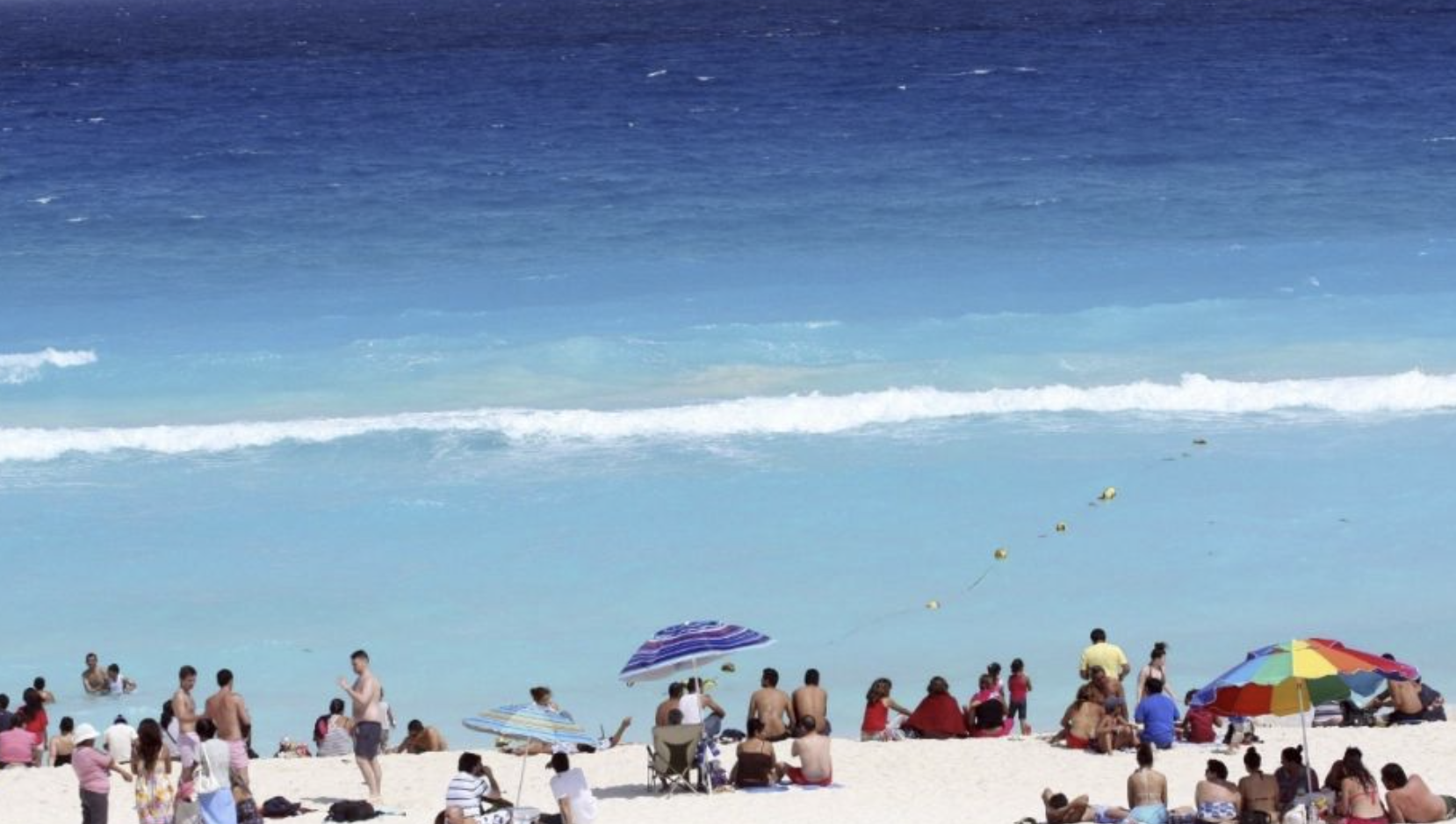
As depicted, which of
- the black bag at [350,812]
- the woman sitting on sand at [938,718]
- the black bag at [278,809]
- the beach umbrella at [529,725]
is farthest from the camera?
the woman sitting on sand at [938,718]

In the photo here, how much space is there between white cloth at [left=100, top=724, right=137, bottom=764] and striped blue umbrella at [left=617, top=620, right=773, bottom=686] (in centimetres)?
422

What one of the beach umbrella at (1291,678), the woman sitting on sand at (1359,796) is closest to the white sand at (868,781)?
the beach umbrella at (1291,678)

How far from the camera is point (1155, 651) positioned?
62.5 ft

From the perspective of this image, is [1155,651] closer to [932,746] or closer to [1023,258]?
[932,746]

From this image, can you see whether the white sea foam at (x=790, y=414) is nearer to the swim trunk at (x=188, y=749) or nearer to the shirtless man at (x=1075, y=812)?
the swim trunk at (x=188, y=749)

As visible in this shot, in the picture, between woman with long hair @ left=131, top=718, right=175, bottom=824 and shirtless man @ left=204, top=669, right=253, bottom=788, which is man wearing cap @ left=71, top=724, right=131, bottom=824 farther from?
shirtless man @ left=204, top=669, right=253, bottom=788

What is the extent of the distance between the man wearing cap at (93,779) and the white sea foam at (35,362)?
2099 cm

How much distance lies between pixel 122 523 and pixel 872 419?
1039 centimetres

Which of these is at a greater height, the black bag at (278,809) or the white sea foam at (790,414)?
the white sea foam at (790,414)

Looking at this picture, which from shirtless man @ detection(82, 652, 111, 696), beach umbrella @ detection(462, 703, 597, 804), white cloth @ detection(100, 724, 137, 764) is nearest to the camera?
beach umbrella @ detection(462, 703, 597, 804)

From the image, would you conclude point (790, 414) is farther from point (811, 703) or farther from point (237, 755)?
point (237, 755)

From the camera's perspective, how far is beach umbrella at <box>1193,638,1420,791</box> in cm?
1523

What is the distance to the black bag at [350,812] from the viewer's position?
650 inches

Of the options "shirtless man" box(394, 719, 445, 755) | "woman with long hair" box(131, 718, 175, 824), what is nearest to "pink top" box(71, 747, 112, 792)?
"woman with long hair" box(131, 718, 175, 824)
